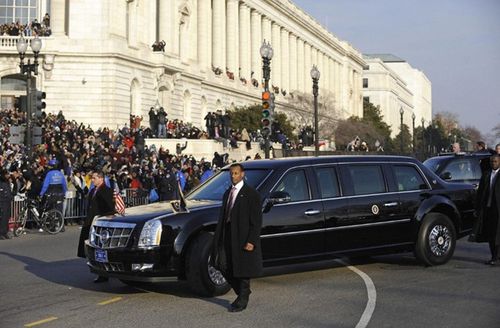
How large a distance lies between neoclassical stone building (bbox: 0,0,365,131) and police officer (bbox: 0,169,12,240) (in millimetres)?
29139

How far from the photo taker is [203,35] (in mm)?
68125

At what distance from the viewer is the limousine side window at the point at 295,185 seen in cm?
1059

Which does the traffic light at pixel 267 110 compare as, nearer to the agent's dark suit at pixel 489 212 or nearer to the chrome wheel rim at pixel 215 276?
the agent's dark suit at pixel 489 212

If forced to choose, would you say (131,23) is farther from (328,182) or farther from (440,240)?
(328,182)

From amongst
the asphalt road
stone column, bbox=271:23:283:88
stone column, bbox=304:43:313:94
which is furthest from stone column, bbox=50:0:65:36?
stone column, bbox=304:43:313:94

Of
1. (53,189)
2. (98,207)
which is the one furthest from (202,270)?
(53,189)

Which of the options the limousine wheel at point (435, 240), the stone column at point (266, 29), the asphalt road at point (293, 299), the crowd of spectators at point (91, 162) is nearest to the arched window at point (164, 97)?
the crowd of spectators at point (91, 162)

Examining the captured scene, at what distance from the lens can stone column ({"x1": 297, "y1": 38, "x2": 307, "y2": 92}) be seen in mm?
102562

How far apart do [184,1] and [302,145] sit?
671 inches

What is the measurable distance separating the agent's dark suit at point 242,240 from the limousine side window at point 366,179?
316 cm

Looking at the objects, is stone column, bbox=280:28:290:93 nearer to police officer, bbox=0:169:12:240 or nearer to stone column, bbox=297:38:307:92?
stone column, bbox=297:38:307:92

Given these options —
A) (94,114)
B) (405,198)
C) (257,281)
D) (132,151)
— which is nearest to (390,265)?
(405,198)

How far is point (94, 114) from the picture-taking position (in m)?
47.8

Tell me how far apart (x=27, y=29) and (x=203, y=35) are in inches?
908
